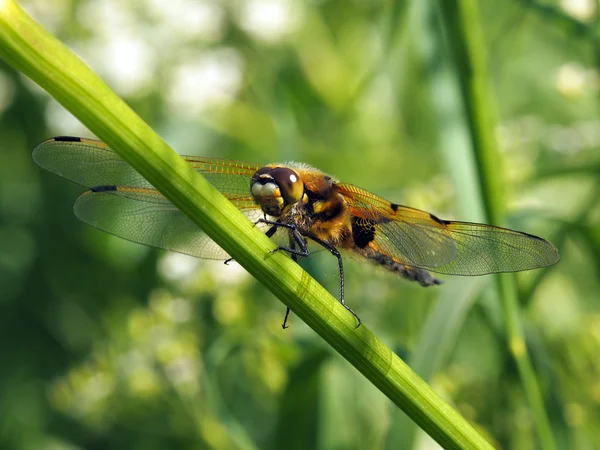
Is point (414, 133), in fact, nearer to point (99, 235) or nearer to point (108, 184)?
point (99, 235)

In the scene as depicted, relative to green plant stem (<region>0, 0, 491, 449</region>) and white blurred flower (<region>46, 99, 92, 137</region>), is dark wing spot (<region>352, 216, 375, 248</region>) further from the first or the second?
white blurred flower (<region>46, 99, 92, 137</region>)

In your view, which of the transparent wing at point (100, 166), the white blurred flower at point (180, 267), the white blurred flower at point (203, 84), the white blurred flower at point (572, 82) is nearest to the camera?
the transparent wing at point (100, 166)

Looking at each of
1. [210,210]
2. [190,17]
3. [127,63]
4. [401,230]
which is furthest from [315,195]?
[190,17]

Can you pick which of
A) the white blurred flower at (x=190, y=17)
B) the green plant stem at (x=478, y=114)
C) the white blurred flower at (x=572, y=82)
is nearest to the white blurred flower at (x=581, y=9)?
the white blurred flower at (x=572, y=82)

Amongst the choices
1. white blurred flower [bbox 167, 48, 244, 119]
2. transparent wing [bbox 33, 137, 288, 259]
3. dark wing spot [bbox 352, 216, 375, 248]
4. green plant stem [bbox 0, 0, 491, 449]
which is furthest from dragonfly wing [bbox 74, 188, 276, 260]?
white blurred flower [bbox 167, 48, 244, 119]

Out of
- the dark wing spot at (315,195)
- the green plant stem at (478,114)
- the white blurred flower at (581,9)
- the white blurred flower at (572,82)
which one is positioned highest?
the white blurred flower at (581,9)

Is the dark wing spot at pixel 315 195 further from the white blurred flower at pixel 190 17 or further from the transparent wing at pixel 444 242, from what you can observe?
the white blurred flower at pixel 190 17

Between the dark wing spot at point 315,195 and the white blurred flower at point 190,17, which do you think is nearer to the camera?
the dark wing spot at point 315,195

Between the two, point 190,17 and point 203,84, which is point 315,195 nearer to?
point 203,84
